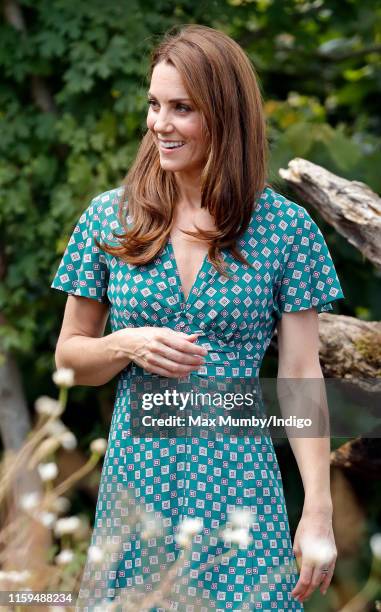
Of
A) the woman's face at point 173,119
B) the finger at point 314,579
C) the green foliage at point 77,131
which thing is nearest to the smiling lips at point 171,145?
the woman's face at point 173,119

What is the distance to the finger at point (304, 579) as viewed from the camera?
201 centimetres

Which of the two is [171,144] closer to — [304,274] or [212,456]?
[304,274]

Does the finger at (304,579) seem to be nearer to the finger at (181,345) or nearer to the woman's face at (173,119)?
the finger at (181,345)

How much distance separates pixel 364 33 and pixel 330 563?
3.48 metres

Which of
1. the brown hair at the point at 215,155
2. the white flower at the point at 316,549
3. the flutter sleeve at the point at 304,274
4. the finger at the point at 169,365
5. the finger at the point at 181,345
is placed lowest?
the white flower at the point at 316,549

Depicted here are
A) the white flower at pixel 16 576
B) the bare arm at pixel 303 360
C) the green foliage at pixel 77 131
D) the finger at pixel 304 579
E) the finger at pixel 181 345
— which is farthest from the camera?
the green foliage at pixel 77 131

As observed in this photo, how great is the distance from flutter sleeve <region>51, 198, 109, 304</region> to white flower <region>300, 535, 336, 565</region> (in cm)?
69

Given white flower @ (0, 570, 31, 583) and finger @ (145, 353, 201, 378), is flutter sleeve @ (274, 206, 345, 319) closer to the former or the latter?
finger @ (145, 353, 201, 378)

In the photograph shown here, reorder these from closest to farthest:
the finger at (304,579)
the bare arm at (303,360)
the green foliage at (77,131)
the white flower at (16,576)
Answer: the white flower at (16,576), the finger at (304,579), the bare arm at (303,360), the green foliage at (77,131)

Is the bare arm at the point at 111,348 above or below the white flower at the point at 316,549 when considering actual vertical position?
above

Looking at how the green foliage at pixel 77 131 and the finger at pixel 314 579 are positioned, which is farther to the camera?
the green foliage at pixel 77 131

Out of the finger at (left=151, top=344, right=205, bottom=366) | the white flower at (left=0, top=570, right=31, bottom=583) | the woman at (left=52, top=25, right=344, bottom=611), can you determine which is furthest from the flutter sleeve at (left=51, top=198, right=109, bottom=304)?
the white flower at (left=0, top=570, right=31, bottom=583)

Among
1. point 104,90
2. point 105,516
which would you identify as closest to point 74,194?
point 104,90

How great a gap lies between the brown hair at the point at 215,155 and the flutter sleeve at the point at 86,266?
58 millimetres
